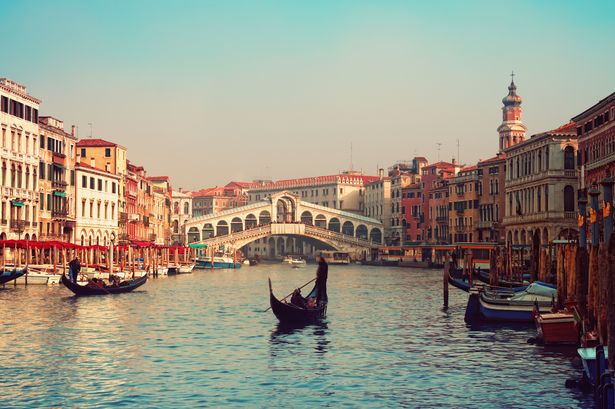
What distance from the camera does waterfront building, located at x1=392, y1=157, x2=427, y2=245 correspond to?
109438mm

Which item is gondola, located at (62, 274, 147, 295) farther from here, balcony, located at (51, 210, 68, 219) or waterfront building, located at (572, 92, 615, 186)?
waterfront building, located at (572, 92, 615, 186)

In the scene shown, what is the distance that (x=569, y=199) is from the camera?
57844mm

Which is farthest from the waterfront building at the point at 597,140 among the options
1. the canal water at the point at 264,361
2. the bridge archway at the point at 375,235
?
the bridge archway at the point at 375,235

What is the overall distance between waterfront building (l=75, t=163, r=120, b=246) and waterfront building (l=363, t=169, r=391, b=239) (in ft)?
170

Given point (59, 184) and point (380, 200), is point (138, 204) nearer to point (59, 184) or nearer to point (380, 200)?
point (59, 184)

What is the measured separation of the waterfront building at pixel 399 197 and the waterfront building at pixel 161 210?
25446mm

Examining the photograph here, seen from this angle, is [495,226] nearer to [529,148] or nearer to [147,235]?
[529,148]

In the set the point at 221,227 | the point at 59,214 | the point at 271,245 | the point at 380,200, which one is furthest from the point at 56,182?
the point at 271,245

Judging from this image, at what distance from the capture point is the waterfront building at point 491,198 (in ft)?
247

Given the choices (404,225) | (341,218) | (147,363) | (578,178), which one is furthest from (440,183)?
(147,363)

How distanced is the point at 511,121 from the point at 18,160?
71496 mm

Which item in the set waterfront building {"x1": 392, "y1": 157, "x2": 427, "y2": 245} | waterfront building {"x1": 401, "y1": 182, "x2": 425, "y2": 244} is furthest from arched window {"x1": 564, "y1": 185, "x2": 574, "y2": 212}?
waterfront building {"x1": 392, "y1": 157, "x2": 427, "y2": 245}

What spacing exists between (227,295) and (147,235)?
43314 mm

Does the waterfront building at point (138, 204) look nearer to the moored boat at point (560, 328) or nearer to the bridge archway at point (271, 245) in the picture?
the bridge archway at point (271, 245)
